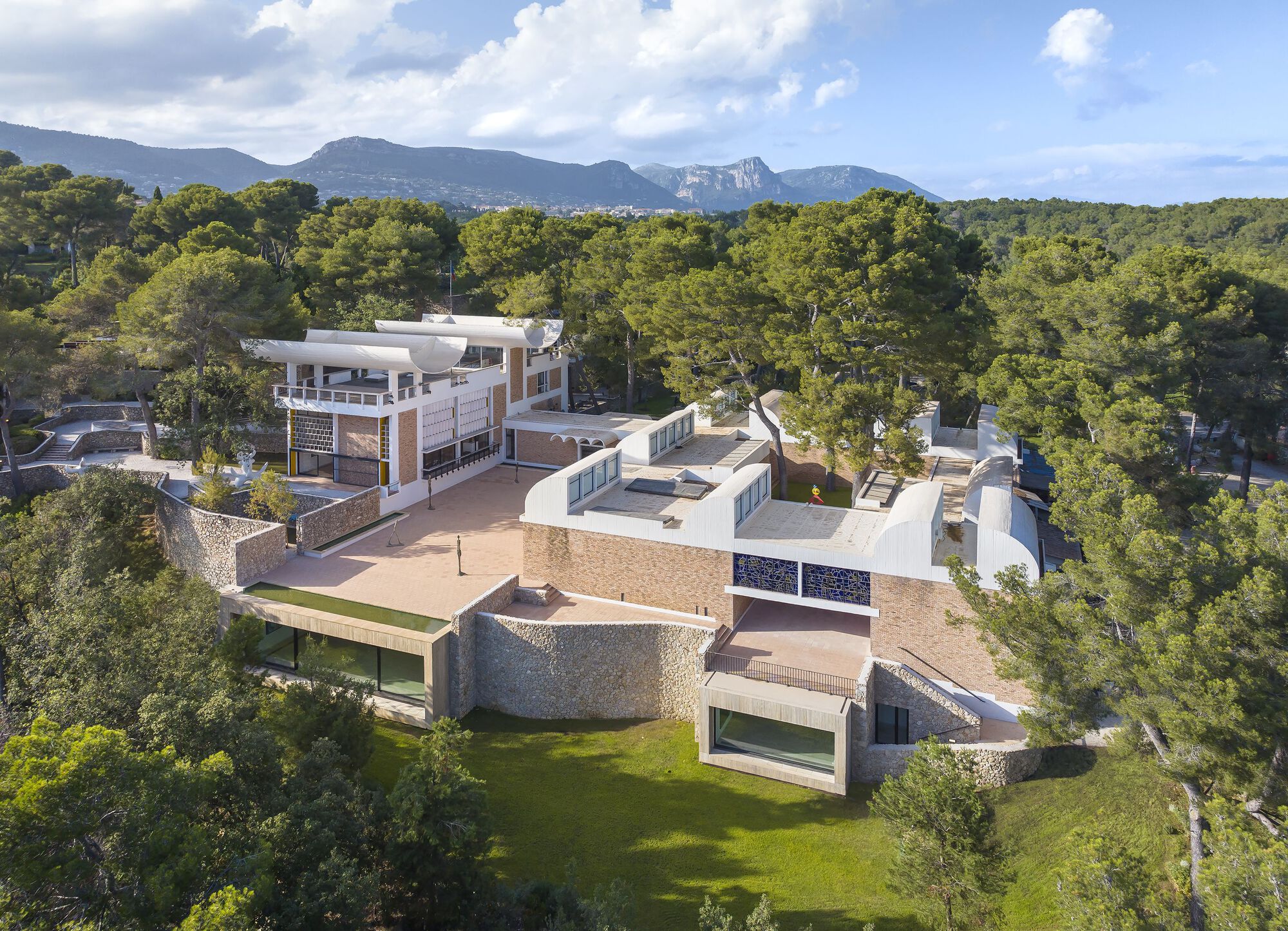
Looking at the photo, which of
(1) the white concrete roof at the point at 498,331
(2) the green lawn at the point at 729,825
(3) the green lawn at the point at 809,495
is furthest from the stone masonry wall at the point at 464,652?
(1) the white concrete roof at the point at 498,331

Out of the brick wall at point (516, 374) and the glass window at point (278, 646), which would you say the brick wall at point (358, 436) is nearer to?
the brick wall at point (516, 374)

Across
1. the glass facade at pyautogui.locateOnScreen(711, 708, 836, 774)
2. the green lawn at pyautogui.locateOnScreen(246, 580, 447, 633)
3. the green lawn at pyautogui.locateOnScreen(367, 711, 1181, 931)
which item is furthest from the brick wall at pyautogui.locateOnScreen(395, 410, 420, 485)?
the glass facade at pyautogui.locateOnScreen(711, 708, 836, 774)

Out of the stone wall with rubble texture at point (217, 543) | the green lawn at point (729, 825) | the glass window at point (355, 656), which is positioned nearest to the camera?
the green lawn at point (729, 825)

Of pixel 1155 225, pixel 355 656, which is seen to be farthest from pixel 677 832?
pixel 1155 225

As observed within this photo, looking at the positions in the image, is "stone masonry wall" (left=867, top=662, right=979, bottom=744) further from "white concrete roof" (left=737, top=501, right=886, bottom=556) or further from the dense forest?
the dense forest

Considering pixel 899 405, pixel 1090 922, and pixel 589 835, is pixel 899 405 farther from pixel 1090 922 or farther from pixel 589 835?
pixel 1090 922
